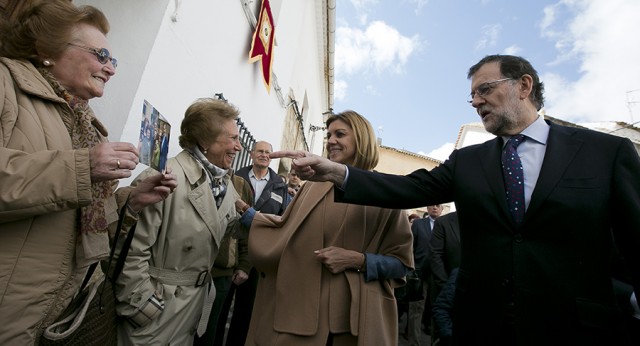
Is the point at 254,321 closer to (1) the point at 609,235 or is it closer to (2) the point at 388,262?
(2) the point at 388,262

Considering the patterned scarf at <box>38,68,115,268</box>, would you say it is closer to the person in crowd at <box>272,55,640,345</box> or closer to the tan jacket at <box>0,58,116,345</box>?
the tan jacket at <box>0,58,116,345</box>

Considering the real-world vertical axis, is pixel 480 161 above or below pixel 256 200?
above

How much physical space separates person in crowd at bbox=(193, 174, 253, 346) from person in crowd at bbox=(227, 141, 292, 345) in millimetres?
147

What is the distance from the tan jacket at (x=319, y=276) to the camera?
1.64 metres

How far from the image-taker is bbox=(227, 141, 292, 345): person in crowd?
9.52ft

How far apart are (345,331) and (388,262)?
1.36 feet

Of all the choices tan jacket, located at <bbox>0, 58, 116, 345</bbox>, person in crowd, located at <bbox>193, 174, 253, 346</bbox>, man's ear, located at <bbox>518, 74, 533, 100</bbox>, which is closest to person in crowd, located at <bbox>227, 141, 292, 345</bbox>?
person in crowd, located at <bbox>193, 174, 253, 346</bbox>

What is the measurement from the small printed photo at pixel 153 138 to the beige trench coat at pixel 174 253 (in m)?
0.82

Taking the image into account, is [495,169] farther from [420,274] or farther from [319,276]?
[420,274]

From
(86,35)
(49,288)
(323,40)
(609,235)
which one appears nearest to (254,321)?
(49,288)

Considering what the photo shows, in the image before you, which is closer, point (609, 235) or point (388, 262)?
point (609, 235)

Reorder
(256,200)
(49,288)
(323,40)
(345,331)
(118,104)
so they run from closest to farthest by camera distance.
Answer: (49,288)
(345,331)
(118,104)
(256,200)
(323,40)

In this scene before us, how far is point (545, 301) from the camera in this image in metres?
1.30

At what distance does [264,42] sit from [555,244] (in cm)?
538
